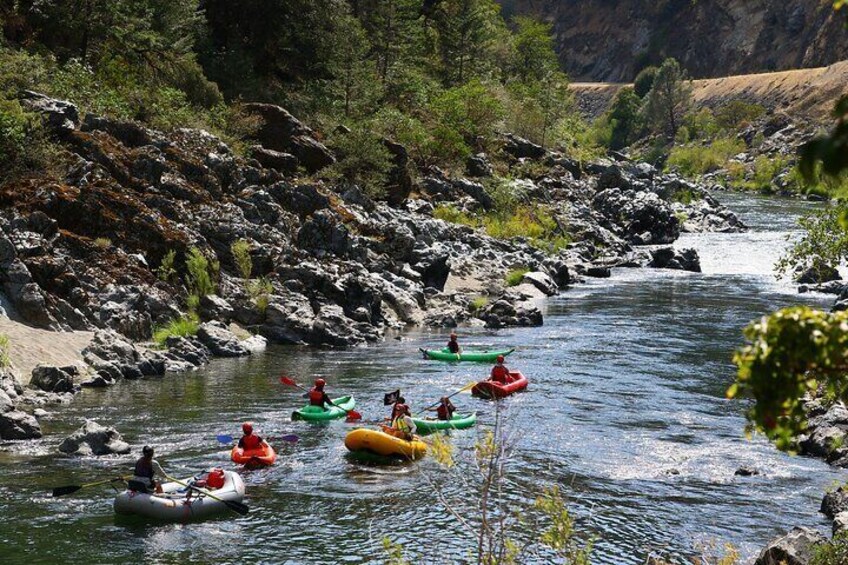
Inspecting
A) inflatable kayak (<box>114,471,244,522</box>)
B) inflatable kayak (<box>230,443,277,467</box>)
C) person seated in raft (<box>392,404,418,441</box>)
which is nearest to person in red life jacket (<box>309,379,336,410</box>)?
person seated in raft (<box>392,404,418,441</box>)

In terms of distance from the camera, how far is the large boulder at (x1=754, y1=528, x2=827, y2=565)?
13008 mm

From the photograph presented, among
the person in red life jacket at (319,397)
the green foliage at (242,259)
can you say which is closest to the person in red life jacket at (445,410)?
the person in red life jacket at (319,397)

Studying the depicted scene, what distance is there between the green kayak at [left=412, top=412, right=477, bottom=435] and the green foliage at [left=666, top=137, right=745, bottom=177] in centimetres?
9008

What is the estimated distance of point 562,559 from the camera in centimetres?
1446

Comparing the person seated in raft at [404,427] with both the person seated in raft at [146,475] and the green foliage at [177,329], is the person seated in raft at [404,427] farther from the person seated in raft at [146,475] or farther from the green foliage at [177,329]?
the green foliage at [177,329]

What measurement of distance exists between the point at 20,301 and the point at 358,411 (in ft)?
34.2

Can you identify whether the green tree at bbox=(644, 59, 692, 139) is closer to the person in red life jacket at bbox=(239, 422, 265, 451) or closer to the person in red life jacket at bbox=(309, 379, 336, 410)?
the person in red life jacket at bbox=(309, 379, 336, 410)

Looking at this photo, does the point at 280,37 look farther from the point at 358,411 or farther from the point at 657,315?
the point at 358,411

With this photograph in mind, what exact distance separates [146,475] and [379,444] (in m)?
4.94

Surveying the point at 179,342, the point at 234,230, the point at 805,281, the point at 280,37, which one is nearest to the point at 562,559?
the point at 179,342

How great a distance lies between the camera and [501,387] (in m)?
24.6

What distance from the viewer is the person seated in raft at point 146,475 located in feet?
53.1

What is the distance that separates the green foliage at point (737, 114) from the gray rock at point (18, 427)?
109 m

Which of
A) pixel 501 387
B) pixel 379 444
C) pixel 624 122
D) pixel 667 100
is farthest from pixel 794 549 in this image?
pixel 624 122
